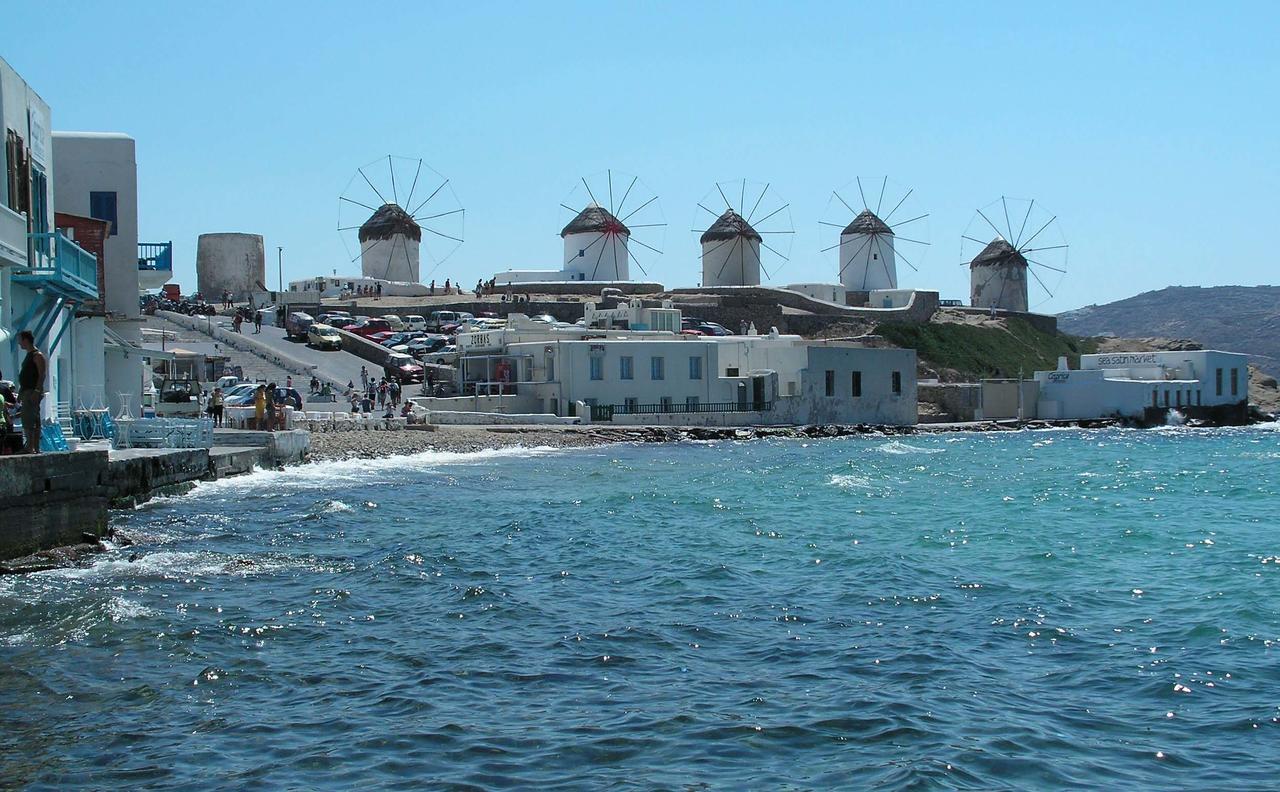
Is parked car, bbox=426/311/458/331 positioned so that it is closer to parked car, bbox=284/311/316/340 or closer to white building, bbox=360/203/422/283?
parked car, bbox=284/311/316/340

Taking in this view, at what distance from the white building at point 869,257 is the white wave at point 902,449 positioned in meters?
47.4

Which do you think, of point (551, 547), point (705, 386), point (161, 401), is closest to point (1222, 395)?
point (705, 386)

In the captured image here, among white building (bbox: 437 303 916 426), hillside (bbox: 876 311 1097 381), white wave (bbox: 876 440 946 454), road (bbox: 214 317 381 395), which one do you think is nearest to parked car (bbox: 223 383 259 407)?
road (bbox: 214 317 381 395)

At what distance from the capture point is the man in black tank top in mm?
13773

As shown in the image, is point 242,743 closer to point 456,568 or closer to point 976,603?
point 456,568

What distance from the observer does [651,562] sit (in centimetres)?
1577

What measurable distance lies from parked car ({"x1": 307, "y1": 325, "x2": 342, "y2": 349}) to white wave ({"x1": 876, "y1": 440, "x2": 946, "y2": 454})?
24.1 meters

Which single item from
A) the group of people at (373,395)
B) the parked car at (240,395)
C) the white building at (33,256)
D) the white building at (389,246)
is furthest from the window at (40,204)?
the white building at (389,246)

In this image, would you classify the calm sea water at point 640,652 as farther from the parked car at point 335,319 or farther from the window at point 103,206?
the parked car at point 335,319

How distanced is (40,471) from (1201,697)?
1164 centimetres

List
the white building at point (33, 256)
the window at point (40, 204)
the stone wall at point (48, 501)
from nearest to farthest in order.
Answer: the stone wall at point (48, 501) < the white building at point (33, 256) < the window at point (40, 204)

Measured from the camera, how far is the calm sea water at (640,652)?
7.85 meters

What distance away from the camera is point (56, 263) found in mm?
20172

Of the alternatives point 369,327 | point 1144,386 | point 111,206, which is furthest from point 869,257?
point 111,206
